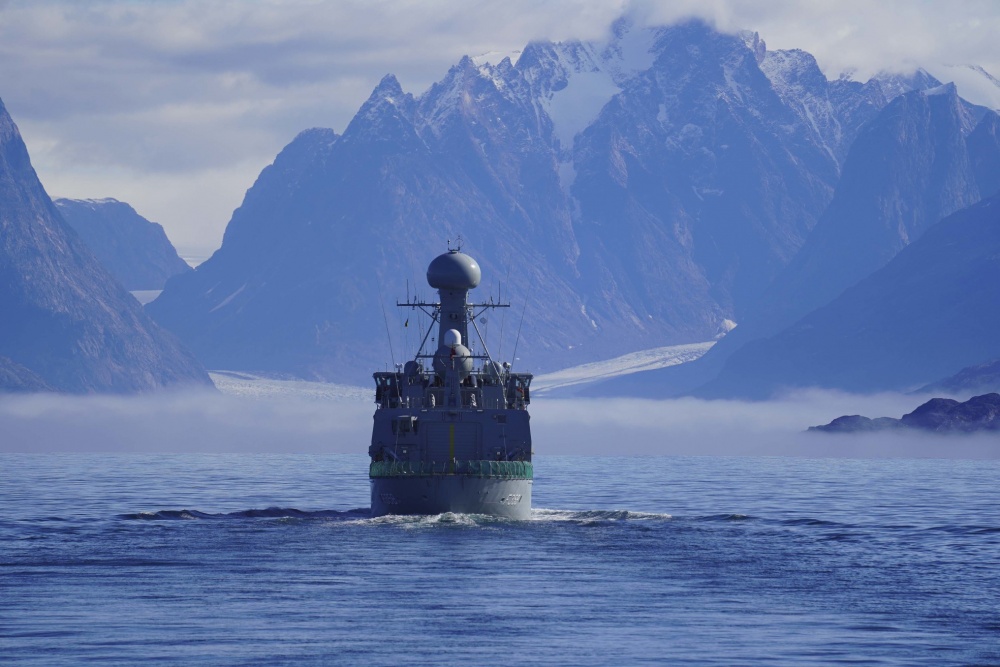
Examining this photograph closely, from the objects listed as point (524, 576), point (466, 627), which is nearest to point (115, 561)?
point (524, 576)

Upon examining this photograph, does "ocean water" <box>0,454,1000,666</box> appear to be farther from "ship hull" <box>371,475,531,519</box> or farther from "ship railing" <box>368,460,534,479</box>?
"ship railing" <box>368,460,534,479</box>

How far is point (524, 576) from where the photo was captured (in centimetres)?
10006

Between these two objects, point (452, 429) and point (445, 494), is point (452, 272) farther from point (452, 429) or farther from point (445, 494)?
point (445, 494)

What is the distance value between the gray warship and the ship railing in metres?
0.07

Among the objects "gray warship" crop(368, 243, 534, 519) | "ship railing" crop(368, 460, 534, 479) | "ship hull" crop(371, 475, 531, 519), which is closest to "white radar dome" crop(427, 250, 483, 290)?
"gray warship" crop(368, 243, 534, 519)

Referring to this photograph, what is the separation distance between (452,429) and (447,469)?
17.5 feet

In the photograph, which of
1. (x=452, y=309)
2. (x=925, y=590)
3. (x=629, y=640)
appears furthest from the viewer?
(x=452, y=309)

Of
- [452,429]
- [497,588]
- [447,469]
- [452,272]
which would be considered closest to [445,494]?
[447,469]

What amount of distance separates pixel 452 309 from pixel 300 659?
7098 centimetres

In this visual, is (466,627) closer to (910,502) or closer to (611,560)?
(611,560)

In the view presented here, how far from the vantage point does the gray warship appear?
128 m

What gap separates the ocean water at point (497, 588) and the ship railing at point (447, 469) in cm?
333

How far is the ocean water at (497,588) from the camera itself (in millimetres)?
77062

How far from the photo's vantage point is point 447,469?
12838 cm
